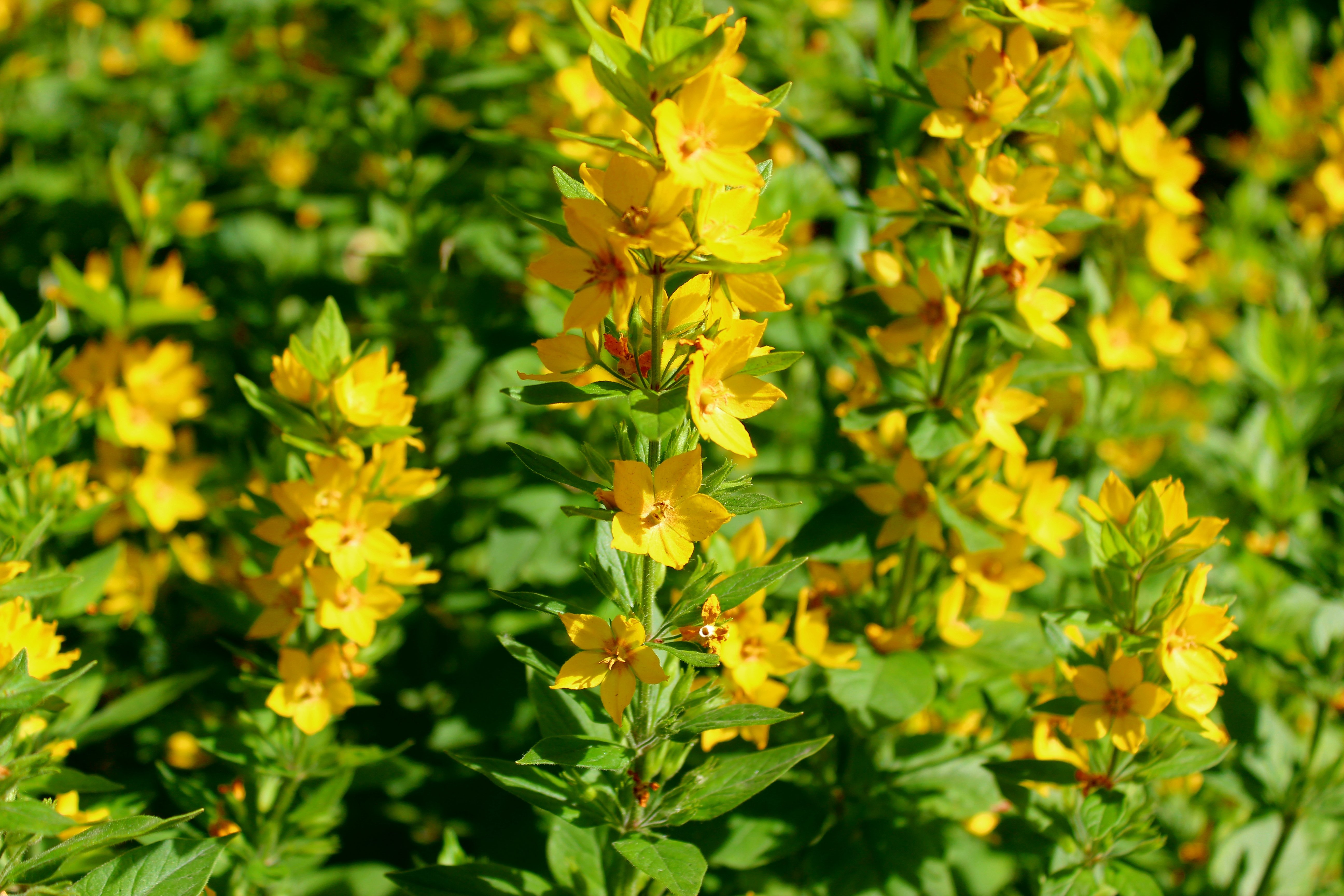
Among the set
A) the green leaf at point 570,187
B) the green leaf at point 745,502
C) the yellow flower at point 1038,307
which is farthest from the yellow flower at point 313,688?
the yellow flower at point 1038,307

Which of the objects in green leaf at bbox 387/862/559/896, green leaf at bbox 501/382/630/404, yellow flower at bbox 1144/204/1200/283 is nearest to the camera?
green leaf at bbox 501/382/630/404

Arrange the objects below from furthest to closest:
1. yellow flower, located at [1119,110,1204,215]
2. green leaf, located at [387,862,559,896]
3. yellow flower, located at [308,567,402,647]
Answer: yellow flower, located at [1119,110,1204,215]
yellow flower, located at [308,567,402,647]
green leaf, located at [387,862,559,896]

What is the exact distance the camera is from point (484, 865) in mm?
1652

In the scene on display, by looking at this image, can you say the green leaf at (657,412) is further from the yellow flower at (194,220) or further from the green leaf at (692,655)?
the yellow flower at (194,220)

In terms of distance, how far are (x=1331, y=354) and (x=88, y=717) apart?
3.65 metres

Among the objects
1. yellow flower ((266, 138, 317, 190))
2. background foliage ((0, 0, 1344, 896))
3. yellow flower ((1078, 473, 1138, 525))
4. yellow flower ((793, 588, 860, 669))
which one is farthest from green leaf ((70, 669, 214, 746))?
yellow flower ((266, 138, 317, 190))

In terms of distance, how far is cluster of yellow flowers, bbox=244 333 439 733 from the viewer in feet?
5.54

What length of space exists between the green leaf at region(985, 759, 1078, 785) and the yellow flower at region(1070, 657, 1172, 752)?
9cm

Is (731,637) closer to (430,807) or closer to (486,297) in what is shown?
(430,807)

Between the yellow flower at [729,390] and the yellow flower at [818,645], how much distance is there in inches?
26.0

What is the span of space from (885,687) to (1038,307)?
31.4 inches

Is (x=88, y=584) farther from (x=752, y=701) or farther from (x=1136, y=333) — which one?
(x=1136, y=333)

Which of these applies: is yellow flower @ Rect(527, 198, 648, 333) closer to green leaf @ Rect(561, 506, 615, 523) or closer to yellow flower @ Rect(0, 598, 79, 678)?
green leaf @ Rect(561, 506, 615, 523)

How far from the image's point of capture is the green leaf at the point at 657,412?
1222 mm
